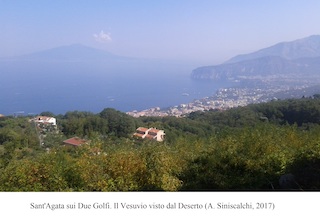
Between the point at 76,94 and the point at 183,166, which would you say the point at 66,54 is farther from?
the point at 183,166

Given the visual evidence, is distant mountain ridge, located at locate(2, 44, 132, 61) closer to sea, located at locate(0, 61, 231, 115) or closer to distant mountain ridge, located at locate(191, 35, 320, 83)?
sea, located at locate(0, 61, 231, 115)

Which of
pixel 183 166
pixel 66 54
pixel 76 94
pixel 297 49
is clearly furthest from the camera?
pixel 66 54

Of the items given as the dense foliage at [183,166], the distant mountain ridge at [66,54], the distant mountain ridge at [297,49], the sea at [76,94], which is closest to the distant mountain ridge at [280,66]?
the distant mountain ridge at [297,49]

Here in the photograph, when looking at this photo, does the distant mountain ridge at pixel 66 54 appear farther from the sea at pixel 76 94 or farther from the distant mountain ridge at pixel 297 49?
the distant mountain ridge at pixel 297 49

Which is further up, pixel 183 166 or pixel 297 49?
pixel 297 49

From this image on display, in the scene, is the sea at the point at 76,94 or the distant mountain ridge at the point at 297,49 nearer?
the sea at the point at 76,94

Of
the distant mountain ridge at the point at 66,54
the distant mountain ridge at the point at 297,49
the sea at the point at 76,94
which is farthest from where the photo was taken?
the distant mountain ridge at the point at 66,54

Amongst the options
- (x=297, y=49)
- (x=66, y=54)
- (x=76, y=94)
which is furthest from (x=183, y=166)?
(x=66, y=54)
